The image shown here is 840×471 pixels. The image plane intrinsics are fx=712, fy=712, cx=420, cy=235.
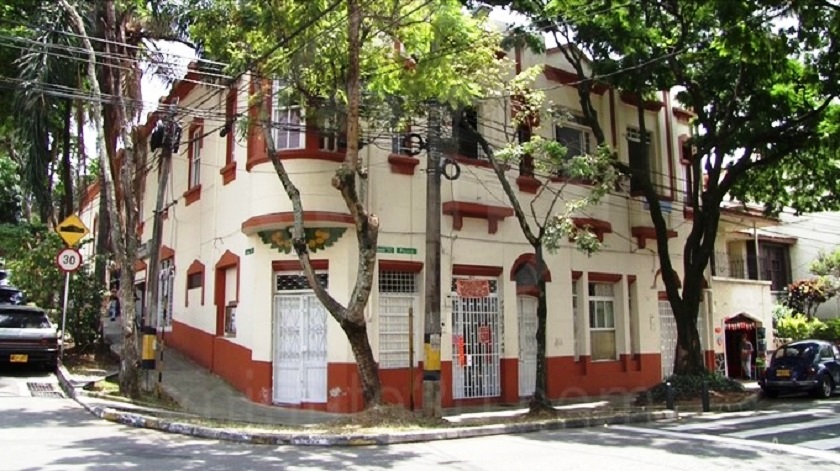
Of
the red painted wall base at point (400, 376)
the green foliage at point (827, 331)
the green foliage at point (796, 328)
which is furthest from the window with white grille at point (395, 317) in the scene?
the green foliage at point (827, 331)

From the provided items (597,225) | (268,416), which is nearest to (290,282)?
(268,416)

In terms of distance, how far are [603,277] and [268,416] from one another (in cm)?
1050

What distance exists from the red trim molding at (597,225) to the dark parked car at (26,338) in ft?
44.0

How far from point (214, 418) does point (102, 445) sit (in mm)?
3486

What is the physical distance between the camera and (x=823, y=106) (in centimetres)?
1706

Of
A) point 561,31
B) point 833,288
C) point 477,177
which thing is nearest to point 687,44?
point 561,31

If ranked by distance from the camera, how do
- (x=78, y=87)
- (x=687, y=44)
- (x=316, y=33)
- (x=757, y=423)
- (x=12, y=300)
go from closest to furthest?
1. (x=316, y=33)
2. (x=757, y=423)
3. (x=687, y=44)
4. (x=78, y=87)
5. (x=12, y=300)

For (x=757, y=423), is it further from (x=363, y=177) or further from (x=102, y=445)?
(x=102, y=445)

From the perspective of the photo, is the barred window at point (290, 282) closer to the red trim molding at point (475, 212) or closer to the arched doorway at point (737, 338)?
the red trim molding at point (475, 212)

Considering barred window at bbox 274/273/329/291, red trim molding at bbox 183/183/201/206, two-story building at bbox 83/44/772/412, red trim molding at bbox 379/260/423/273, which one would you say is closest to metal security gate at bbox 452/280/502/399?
two-story building at bbox 83/44/772/412

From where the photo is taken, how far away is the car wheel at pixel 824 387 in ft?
64.2

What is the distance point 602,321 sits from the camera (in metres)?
20.3

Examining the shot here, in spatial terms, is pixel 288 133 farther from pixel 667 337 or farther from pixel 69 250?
pixel 667 337

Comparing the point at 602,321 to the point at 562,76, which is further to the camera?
the point at 602,321
